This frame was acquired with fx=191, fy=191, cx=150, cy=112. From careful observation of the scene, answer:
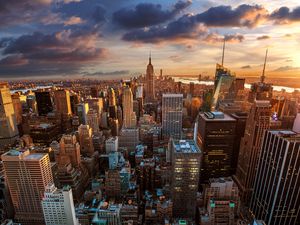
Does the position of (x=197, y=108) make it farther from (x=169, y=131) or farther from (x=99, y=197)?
(x=99, y=197)

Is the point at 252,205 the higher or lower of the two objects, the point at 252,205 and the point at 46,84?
the lower

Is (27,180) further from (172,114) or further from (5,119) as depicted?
(172,114)

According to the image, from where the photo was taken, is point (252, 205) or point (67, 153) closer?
point (252, 205)

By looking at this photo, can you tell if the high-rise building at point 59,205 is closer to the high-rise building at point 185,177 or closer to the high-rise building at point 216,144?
the high-rise building at point 185,177

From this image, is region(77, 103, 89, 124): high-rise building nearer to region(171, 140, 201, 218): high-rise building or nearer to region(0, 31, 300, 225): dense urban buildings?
region(0, 31, 300, 225): dense urban buildings

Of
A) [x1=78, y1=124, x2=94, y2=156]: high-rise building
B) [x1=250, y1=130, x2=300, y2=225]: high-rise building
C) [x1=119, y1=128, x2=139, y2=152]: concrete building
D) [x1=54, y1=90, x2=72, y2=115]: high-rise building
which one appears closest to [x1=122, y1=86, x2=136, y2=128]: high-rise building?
[x1=119, y1=128, x2=139, y2=152]: concrete building

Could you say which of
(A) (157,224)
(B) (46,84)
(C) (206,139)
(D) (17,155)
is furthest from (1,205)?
(B) (46,84)

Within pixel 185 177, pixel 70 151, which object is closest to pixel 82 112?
pixel 70 151
